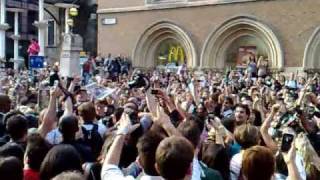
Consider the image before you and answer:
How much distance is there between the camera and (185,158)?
3363mm

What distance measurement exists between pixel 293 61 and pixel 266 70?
3.61 ft

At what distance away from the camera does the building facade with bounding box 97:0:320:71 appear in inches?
890

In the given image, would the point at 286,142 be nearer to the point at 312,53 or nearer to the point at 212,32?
the point at 312,53

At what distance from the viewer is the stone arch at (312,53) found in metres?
22.2

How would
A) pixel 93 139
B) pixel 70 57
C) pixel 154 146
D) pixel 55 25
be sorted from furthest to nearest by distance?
pixel 55 25 → pixel 70 57 → pixel 93 139 → pixel 154 146

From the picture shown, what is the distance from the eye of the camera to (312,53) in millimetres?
22344

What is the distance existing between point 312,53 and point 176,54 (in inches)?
276

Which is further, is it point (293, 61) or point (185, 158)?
point (293, 61)

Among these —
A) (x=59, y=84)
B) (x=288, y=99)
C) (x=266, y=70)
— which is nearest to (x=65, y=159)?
(x=59, y=84)

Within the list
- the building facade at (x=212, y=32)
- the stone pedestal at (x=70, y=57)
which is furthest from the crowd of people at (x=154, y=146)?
the building facade at (x=212, y=32)

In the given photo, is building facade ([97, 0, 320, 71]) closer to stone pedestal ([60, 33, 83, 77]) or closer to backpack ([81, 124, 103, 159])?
stone pedestal ([60, 33, 83, 77])

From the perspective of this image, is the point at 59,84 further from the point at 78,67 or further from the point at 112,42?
the point at 112,42

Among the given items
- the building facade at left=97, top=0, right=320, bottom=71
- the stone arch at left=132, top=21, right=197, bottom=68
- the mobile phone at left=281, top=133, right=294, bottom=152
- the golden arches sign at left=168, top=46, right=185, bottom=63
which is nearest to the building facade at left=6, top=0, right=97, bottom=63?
the building facade at left=97, top=0, right=320, bottom=71

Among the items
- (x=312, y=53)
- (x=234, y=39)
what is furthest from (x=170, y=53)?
(x=312, y=53)
